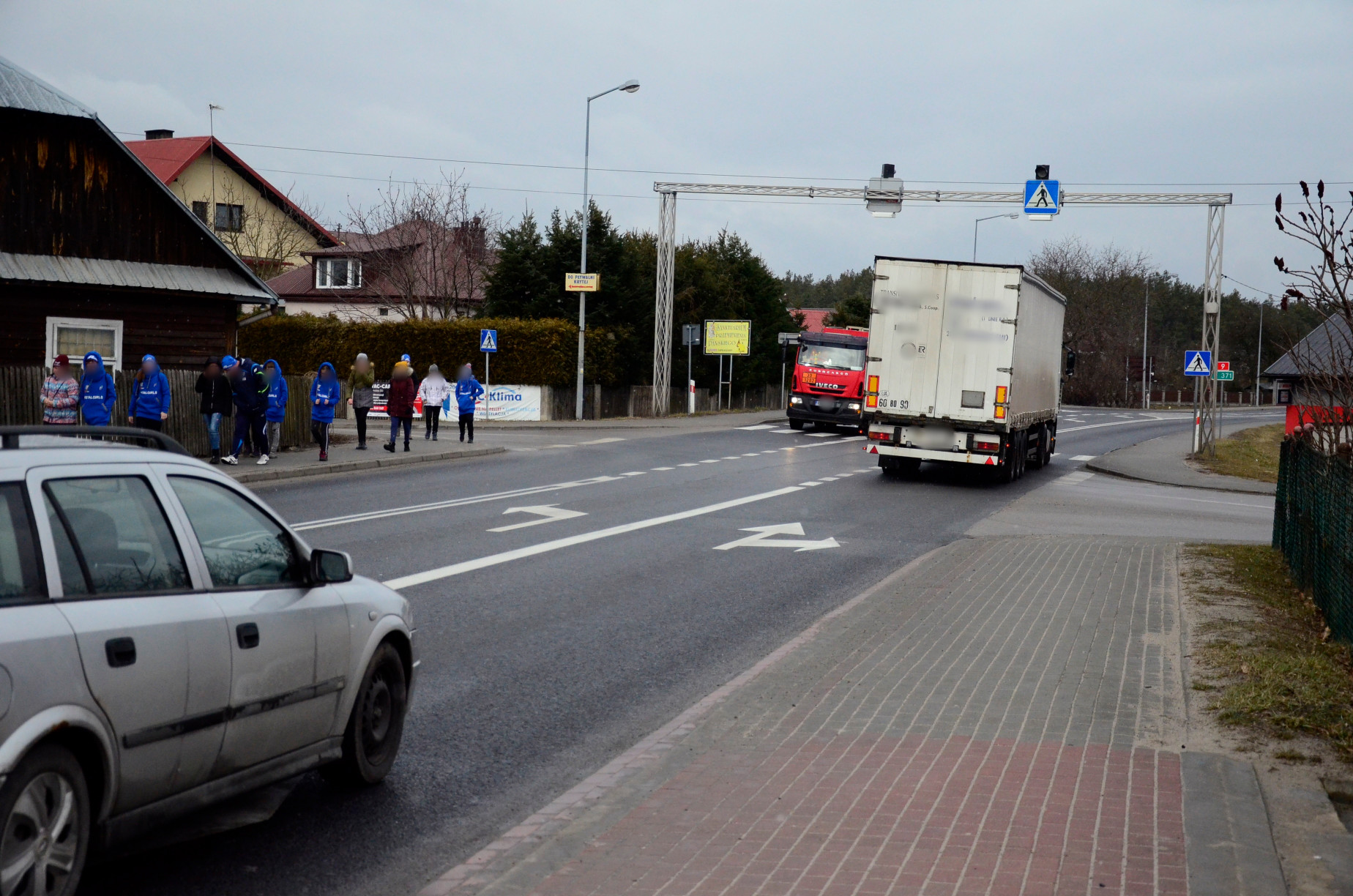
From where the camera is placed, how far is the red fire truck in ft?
129

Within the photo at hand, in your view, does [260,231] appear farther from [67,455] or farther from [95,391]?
[67,455]

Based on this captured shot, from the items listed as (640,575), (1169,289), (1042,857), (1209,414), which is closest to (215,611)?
(1042,857)

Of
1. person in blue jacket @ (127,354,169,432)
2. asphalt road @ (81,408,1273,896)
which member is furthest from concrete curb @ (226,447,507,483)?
person in blue jacket @ (127,354,169,432)

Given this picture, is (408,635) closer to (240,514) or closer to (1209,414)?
(240,514)

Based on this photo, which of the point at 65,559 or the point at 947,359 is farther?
the point at 947,359

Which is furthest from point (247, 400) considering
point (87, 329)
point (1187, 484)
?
point (1187, 484)

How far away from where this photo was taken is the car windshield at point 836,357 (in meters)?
39.8

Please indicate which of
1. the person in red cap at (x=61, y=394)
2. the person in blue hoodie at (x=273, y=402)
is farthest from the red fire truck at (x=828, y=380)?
the person in red cap at (x=61, y=394)

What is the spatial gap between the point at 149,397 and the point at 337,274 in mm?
46833

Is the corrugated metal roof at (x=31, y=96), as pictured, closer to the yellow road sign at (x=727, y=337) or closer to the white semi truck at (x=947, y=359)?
the white semi truck at (x=947, y=359)

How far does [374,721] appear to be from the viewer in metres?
5.74

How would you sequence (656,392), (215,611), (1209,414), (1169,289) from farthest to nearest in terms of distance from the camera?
1. (1169,289)
2. (656,392)
3. (1209,414)
4. (215,611)

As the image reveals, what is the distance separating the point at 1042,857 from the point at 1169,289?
11952cm

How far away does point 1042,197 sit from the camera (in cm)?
3247
